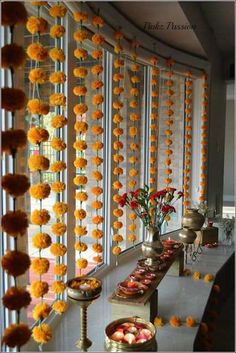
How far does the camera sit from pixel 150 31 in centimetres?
446

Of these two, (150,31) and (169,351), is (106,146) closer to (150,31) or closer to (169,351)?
(150,31)

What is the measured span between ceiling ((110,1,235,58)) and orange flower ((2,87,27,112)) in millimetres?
2348

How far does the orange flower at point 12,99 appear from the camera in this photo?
5.26ft

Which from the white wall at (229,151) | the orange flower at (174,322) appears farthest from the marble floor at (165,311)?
the white wall at (229,151)

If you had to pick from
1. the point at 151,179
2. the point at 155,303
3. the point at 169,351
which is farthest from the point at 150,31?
the point at 169,351

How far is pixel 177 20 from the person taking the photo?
405cm

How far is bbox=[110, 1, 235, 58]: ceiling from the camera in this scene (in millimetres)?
3654

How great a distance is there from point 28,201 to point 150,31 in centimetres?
300

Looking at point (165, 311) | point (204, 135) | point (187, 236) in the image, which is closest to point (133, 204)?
point (165, 311)

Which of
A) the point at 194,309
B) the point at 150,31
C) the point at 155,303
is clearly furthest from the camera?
the point at 150,31

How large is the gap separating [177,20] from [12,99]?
3009mm

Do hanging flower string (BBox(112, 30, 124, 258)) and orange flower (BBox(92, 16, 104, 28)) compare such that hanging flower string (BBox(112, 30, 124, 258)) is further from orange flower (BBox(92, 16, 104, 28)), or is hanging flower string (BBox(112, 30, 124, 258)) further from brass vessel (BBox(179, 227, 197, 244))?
brass vessel (BBox(179, 227, 197, 244))

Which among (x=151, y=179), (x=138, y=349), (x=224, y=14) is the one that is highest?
(x=224, y=14)

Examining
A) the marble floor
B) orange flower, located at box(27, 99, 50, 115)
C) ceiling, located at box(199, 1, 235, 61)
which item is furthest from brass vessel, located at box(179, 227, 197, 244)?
ceiling, located at box(199, 1, 235, 61)
